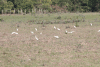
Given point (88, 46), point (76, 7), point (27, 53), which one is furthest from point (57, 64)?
point (76, 7)

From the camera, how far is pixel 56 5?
3688 cm

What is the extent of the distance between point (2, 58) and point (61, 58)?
1.97 meters

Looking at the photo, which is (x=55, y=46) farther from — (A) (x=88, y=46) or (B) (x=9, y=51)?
(B) (x=9, y=51)

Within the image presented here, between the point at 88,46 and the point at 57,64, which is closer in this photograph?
the point at 57,64

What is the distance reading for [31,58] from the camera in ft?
20.1

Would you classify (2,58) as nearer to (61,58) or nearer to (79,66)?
(61,58)

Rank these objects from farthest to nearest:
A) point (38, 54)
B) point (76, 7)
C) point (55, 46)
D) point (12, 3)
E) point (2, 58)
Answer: point (76, 7) < point (12, 3) < point (55, 46) < point (38, 54) < point (2, 58)

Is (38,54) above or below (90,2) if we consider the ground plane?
above

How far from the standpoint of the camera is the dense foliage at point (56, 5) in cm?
3051

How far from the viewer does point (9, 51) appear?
267 inches

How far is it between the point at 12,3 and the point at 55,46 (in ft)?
80.7

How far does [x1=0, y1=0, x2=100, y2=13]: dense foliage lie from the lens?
100 feet

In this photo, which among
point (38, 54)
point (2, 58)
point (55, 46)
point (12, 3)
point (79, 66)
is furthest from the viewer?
point (12, 3)

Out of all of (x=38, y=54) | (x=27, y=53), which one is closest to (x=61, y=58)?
(x=38, y=54)
